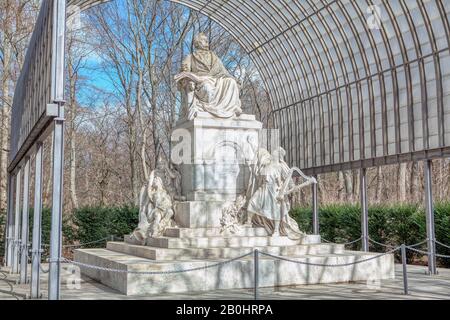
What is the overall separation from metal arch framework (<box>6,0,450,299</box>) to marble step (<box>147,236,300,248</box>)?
3.52 m

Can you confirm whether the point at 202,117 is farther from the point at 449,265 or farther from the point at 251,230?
the point at 449,265

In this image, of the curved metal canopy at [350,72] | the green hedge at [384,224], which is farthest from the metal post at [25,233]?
the green hedge at [384,224]

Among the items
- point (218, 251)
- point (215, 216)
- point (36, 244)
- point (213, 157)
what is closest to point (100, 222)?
point (213, 157)

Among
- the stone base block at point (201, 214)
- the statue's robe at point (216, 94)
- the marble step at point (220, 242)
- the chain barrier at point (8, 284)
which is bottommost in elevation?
the chain barrier at point (8, 284)

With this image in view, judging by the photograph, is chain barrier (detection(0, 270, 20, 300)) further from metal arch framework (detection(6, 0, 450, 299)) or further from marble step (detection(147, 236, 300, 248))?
marble step (detection(147, 236, 300, 248))

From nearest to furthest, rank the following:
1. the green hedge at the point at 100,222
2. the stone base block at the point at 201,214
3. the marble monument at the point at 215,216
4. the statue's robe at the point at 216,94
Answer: the marble monument at the point at 215,216, the stone base block at the point at 201,214, the statue's robe at the point at 216,94, the green hedge at the point at 100,222

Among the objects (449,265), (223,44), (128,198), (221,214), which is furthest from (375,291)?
(128,198)

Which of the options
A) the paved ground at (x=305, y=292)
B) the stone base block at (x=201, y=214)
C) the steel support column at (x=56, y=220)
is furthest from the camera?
the stone base block at (x=201, y=214)

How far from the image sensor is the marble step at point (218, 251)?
13.8 m

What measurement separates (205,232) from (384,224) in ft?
37.6

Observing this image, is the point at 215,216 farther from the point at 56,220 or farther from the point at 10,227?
the point at 10,227

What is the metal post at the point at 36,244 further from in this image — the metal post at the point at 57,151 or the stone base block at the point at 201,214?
the stone base block at the point at 201,214

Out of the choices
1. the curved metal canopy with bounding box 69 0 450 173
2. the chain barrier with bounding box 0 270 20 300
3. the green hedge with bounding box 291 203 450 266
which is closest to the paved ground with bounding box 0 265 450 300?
the chain barrier with bounding box 0 270 20 300

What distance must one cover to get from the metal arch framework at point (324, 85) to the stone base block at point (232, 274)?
2078 mm
